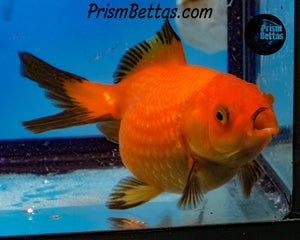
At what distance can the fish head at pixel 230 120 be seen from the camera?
2.11 feet

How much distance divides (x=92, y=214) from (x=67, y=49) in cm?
45

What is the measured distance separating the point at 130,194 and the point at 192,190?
238 mm

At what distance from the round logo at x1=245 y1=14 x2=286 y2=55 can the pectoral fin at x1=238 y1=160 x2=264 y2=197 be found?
30 centimetres

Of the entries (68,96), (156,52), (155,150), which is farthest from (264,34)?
(68,96)

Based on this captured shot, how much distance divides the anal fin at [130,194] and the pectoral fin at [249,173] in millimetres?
219

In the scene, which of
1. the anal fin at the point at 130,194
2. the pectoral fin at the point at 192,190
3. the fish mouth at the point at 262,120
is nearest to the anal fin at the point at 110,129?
the anal fin at the point at 130,194

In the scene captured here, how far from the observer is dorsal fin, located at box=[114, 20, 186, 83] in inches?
33.6

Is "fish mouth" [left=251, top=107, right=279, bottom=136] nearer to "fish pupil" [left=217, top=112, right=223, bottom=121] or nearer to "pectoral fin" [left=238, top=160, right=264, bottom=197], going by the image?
"fish pupil" [left=217, top=112, right=223, bottom=121]

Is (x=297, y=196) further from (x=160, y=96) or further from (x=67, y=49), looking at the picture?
(x=67, y=49)

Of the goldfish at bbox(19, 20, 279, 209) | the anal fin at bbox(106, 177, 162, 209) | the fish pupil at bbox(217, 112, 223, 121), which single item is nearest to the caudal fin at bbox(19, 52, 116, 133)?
the goldfish at bbox(19, 20, 279, 209)

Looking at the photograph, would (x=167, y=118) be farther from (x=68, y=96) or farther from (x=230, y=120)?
(x=68, y=96)

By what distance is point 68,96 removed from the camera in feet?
2.88

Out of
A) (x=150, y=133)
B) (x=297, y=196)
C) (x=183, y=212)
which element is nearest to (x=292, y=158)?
(x=297, y=196)

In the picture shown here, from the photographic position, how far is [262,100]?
26.2 inches
